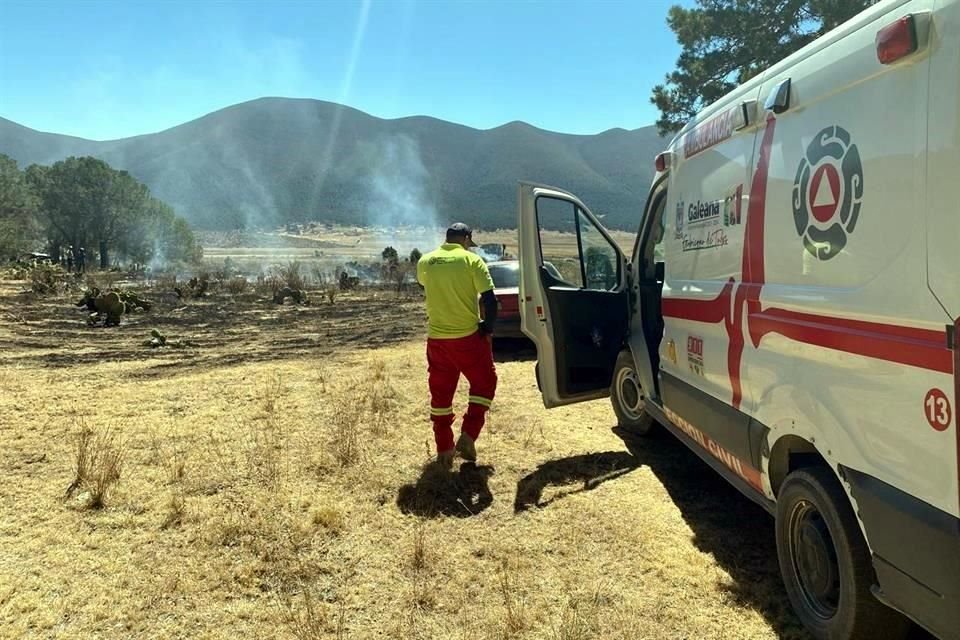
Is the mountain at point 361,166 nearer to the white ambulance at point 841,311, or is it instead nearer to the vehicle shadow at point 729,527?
the vehicle shadow at point 729,527

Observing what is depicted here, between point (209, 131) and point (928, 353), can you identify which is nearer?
point (928, 353)

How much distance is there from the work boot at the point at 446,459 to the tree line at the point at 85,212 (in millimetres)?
40174

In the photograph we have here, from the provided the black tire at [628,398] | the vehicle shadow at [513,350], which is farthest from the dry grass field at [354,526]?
the vehicle shadow at [513,350]

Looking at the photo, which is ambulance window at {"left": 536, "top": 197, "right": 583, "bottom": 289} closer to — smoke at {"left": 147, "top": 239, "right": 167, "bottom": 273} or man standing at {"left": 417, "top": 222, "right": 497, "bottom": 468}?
man standing at {"left": 417, "top": 222, "right": 497, "bottom": 468}

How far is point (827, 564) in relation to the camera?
266 centimetres

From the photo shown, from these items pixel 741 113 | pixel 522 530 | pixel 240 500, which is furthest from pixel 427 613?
pixel 741 113

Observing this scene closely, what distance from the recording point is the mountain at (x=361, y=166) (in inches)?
4240

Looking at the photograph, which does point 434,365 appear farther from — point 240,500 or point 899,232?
point 899,232

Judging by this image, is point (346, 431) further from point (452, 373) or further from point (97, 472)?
point (97, 472)

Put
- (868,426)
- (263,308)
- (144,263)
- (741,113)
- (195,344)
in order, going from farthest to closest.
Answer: (144,263)
(263,308)
(195,344)
(741,113)
(868,426)

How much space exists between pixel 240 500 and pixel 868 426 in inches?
146

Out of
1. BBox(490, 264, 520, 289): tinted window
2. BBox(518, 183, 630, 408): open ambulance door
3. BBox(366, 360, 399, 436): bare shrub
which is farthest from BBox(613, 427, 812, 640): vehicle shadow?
BBox(490, 264, 520, 289): tinted window

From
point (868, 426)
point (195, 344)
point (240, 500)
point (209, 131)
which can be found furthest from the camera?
point (209, 131)

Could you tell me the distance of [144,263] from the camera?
4309 centimetres
